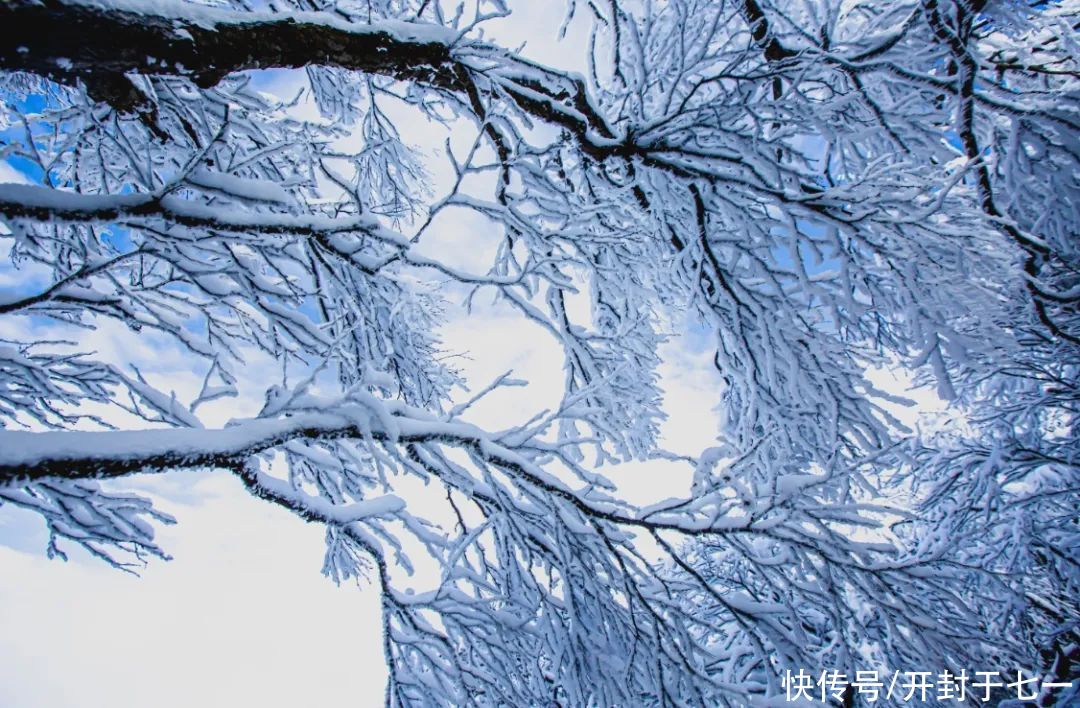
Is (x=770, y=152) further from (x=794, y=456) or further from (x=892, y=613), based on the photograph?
(x=892, y=613)

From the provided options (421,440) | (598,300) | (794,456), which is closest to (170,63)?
(421,440)

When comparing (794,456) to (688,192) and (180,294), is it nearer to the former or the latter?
(688,192)

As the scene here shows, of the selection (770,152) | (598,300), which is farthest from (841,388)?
(598,300)

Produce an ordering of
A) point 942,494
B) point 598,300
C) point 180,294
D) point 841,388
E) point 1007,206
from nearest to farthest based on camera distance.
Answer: point 180,294
point 841,388
point 1007,206
point 598,300
point 942,494

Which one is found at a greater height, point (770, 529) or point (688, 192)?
point (688, 192)

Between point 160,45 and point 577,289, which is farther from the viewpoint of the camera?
point 577,289

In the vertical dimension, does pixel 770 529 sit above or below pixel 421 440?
below

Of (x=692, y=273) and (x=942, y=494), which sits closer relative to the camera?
(x=692, y=273)

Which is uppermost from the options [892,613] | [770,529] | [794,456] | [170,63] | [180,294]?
[170,63]

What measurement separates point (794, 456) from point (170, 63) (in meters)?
3.35

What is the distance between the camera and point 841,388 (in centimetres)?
261

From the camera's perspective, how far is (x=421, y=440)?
66.3 inches

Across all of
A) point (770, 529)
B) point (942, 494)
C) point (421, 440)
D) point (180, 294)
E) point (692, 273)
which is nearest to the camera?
point (421, 440)

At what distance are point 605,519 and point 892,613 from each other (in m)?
1.18
